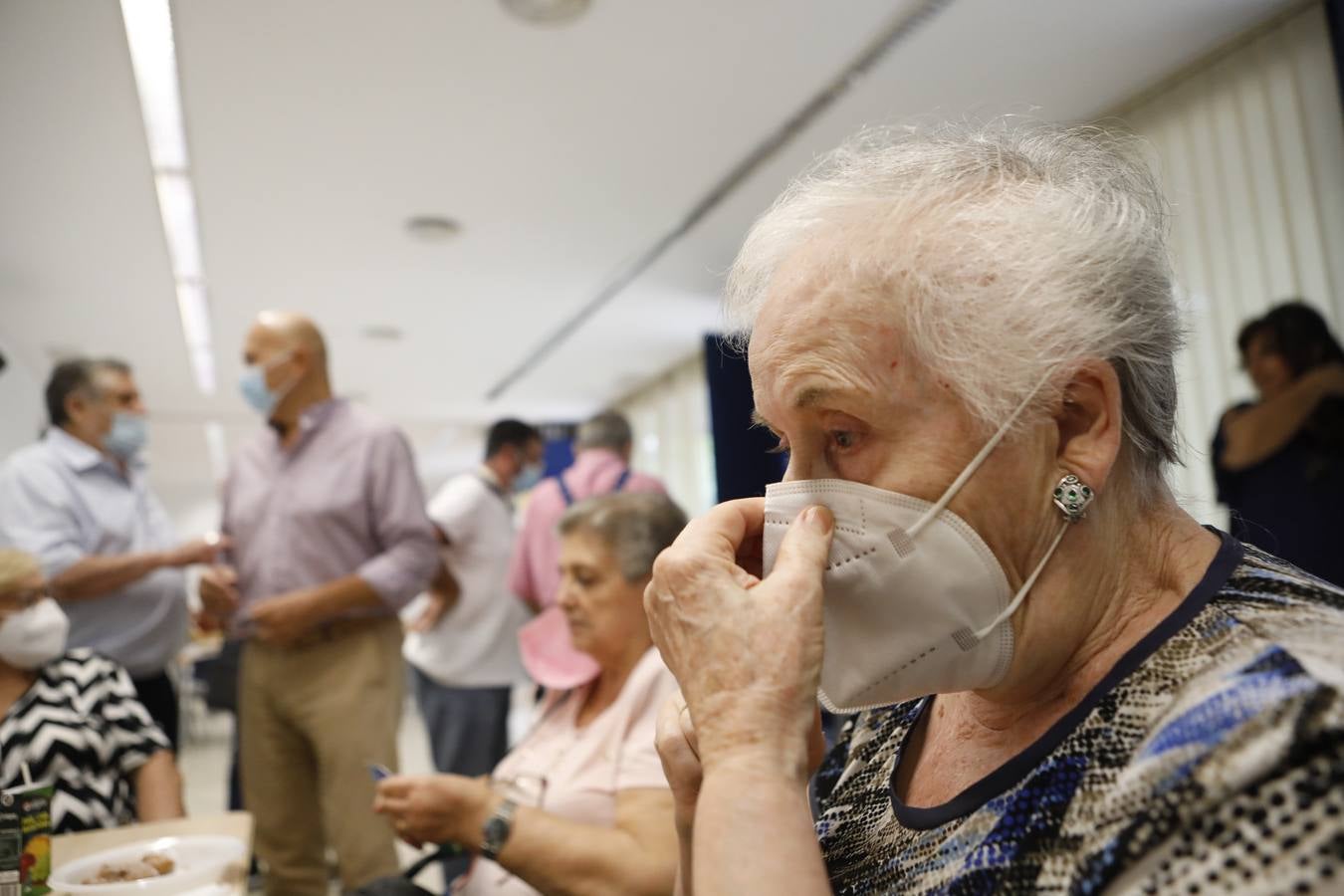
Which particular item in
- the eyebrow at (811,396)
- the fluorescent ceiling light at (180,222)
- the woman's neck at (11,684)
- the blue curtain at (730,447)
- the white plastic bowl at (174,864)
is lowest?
the white plastic bowl at (174,864)

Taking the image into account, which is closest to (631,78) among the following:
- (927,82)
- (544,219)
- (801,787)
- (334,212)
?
(927,82)

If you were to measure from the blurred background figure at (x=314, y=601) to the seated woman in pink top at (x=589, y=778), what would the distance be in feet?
2.38

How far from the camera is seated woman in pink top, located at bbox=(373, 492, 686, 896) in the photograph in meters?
1.41

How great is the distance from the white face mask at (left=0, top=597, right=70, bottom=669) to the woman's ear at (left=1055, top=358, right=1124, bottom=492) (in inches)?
77.6

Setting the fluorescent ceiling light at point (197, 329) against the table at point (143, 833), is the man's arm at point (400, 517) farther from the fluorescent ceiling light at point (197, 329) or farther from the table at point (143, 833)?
the fluorescent ceiling light at point (197, 329)

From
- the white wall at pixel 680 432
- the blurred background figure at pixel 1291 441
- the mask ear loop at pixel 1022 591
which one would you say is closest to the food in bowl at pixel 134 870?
the mask ear loop at pixel 1022 591

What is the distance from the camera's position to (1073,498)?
806mm

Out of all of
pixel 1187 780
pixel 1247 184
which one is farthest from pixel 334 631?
pixel 1247 184

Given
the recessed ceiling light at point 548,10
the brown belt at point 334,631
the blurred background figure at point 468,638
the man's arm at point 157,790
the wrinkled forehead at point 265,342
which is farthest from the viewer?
the blurred background figure at point 468,638

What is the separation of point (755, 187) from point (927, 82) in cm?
111

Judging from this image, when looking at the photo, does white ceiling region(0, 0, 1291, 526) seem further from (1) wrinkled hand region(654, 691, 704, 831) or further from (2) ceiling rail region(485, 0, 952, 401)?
(1) wrinkled hand region(654, 691, 704, 831)

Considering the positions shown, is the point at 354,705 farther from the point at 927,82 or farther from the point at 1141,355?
the point at 927,82

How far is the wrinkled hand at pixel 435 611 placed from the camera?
3480mm

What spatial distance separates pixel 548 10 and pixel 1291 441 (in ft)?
8.70
